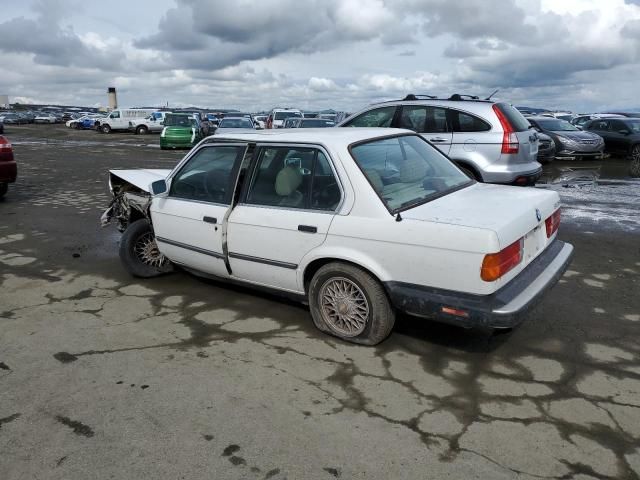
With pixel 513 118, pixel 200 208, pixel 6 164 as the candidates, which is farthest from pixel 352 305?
pixel 6 164

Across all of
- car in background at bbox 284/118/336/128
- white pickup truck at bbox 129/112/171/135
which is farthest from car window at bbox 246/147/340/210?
white pickup truck at bbox 129/112/171/135

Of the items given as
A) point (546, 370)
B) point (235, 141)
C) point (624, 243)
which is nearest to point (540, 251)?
point (546, 370)

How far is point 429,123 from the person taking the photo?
8062mm

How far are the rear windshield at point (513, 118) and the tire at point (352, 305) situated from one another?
16.5ft

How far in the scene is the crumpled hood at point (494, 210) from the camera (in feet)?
10.9

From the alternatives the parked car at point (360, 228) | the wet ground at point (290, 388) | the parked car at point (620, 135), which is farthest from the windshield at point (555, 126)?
the parked car at point (360, 228)

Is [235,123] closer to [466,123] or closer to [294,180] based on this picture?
[466,123]

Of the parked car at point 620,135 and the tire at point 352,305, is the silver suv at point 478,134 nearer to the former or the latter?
the tire at point 352,305

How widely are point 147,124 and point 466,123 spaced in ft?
119

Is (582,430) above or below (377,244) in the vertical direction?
below

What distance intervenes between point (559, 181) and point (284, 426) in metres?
11.5

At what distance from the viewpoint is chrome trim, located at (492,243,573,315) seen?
321 centimetres

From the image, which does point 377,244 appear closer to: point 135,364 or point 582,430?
point 582,430

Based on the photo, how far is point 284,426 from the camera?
2932 mm
